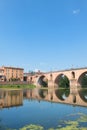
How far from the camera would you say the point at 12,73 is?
116250mm

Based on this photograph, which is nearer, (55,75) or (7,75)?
(55,75)

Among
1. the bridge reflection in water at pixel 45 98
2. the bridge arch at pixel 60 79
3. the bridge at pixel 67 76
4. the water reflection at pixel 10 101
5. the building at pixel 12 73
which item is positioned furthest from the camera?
the building at pixel 12 73

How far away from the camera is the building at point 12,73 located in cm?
11324

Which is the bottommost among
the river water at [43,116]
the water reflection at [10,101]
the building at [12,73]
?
the river water at [43,116]

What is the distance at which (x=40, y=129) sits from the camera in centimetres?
1437

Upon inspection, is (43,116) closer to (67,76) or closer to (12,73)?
(67,76)

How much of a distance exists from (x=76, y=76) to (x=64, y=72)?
8.17 meters

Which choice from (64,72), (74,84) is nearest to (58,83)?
(64,72)

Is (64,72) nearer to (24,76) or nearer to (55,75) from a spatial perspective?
(55,75)

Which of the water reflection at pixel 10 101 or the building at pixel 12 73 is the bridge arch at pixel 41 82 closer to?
the building at pixel 12 73

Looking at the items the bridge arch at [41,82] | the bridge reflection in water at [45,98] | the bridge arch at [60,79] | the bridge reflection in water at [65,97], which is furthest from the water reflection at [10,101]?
the bridge arch at [41,82]

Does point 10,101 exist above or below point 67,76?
below

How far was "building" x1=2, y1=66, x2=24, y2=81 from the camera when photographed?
113244mm

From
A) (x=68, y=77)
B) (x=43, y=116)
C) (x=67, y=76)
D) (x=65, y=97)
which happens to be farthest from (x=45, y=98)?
(x=67, y=76)
